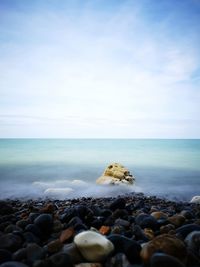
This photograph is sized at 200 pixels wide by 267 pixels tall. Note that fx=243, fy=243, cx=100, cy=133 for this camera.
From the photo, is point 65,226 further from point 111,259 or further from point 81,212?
point 111,259

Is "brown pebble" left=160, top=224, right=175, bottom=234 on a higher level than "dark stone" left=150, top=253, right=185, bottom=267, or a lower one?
lower

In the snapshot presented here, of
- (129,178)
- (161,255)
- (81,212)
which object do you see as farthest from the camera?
(129,178)

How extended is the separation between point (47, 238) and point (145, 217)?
1.32m

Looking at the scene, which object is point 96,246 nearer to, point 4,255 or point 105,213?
point 4,255

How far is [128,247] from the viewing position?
226 cm

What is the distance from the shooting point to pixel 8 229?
2.96m

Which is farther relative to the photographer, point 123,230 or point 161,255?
point 123,230

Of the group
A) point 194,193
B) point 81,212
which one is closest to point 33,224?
point 81,212

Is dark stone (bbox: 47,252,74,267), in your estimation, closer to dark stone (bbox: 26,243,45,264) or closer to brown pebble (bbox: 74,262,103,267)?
brown pebble (bbox: 74,262,103,267)

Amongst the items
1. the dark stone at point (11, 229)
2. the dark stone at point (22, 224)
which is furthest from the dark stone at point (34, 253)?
the dark stone at point (22, 224)

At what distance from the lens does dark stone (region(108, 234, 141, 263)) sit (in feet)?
7.25

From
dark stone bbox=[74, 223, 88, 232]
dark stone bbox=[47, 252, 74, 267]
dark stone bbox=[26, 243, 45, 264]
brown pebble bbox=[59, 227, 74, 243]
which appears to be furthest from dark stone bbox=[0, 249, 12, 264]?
dark stone bbox=[74, 223, 88, 232]

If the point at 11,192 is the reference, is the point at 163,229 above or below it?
above

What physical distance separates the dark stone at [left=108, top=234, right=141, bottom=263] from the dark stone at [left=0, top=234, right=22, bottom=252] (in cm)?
95
